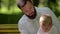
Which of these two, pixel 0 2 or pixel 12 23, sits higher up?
pixel 0 2

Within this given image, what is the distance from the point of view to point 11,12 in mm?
771

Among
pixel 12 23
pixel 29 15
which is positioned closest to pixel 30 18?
pixel 29 15

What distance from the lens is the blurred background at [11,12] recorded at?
0.73 m

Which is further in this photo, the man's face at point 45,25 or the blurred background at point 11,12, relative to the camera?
the blurred background at point 11,12

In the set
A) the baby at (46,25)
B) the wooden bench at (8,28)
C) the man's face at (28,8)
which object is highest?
the man's face at (28,8)

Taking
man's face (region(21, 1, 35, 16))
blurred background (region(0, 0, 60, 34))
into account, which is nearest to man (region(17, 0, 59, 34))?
man's face (region(21, 1, 35, 16))

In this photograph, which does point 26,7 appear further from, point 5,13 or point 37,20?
point 5,13

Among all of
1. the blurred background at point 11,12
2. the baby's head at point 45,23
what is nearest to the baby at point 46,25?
the baby's head at point 45,23

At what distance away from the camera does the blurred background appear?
0.73m

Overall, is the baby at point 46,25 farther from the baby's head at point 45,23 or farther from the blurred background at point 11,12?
the blurred background at point 11,12

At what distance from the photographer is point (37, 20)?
0.53m

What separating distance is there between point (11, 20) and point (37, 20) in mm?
261

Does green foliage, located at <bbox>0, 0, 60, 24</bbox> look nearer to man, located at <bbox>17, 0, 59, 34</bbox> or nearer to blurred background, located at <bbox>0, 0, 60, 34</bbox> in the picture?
blurred background, located at <bbox>0, 0, 60, 34</bbox>

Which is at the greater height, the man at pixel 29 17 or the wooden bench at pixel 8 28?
the man at pixel 29 17
